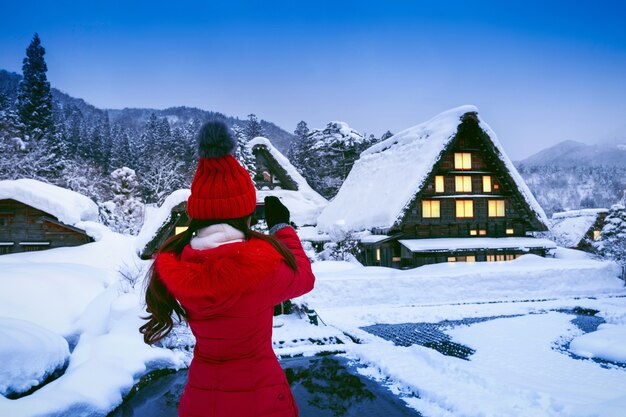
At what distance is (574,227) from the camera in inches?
1639

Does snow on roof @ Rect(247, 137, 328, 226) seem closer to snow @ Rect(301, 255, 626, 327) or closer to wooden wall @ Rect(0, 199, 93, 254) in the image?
snow @ Rect(301, 255, 626, 327)

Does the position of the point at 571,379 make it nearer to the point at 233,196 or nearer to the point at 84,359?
the point at 233,196

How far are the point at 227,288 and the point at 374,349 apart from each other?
6.60m

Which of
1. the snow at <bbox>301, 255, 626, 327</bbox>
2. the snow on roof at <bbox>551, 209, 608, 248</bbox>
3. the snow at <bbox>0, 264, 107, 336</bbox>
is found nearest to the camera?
the snow at <bbox>0, 264, 107, 336</bbox>

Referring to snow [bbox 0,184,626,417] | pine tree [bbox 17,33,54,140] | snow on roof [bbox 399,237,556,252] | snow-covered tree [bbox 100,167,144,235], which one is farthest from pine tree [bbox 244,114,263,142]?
snow [bbox 0,184,626,417]

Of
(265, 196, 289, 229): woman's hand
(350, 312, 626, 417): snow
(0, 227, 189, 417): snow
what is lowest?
(350, 312, 626, 417): snow

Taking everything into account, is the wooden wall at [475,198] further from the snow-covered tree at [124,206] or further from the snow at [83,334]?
the snow-covered tree at [124,206]

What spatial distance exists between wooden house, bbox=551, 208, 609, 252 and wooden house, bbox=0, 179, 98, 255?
4125 centimetres

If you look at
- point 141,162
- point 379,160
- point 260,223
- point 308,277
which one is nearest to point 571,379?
point 308,277

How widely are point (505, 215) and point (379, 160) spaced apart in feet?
27.7

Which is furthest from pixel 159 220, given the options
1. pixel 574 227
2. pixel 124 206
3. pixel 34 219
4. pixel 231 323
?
pixel 574 227

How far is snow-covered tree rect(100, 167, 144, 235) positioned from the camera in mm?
32500

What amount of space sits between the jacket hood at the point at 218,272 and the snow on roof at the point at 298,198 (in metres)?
26.2

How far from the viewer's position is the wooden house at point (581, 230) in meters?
39.2
